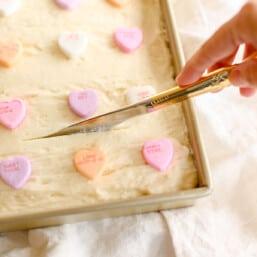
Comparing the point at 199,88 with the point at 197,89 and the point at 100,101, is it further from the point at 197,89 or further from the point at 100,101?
the point at 100,101

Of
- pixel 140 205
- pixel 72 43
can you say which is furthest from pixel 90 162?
pixel 72 43

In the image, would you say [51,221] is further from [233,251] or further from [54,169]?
[233,251]

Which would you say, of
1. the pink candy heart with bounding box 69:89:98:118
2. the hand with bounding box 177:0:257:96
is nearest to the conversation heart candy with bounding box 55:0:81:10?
the pink candy heart with bounding box 69:89:98:118

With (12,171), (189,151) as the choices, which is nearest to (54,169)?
(12,171)

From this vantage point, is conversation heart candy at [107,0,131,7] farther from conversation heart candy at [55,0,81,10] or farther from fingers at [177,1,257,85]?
fingers at [177,1,257,85]

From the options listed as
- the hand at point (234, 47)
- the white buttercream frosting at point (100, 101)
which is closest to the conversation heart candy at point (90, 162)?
the white buttercream frosting at point (100, 101)

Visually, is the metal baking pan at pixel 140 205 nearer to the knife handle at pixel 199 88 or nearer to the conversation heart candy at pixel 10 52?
the knife handle at pixel 199 88
